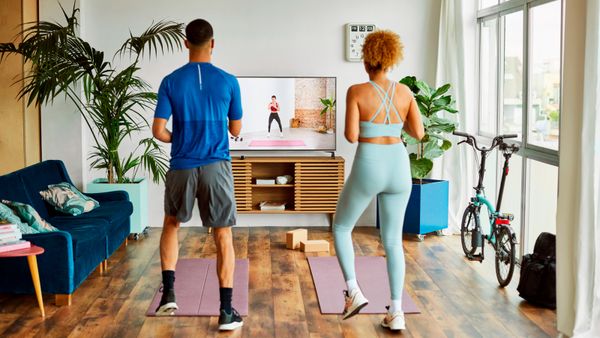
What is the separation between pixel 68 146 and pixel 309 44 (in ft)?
7.81

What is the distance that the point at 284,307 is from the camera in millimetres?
4742

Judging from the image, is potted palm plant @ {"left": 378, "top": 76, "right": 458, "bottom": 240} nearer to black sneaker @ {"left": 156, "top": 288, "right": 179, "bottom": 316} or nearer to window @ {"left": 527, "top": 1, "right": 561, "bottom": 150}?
window @ {"left": 527, "top": 1, "right": 561, "bottom": 150}

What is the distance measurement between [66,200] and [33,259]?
1414mm

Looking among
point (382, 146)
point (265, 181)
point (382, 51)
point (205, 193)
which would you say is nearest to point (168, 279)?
point (205, 193)

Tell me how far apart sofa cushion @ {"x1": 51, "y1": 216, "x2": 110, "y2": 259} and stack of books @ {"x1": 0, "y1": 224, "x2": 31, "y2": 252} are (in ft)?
1.31

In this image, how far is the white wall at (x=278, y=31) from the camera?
292 inches

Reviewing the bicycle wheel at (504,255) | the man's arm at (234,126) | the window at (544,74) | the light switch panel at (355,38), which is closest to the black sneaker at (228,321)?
the man's arm at (234,126)

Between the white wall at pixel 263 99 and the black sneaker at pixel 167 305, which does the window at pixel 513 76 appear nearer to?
the white wall at pixel 263 99

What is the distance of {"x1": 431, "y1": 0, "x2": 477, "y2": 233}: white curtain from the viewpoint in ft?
23.1

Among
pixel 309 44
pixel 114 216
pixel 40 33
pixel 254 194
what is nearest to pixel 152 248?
pixel 114 216

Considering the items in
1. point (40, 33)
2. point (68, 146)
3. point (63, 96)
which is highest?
point (40, 33)

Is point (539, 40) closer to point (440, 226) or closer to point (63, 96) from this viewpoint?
point (440, 226)

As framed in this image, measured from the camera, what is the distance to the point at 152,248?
21.4 ft

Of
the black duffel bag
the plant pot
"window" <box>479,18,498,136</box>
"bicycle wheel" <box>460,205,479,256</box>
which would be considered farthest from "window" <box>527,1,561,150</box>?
the plant pot
